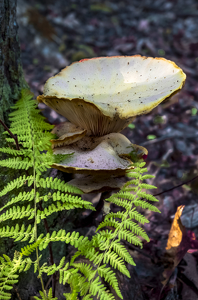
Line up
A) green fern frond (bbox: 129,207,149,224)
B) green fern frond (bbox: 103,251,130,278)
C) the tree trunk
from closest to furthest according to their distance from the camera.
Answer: green fern frond (bbox: 103,251,130,278), green fern frond (bbox: 129,207,149,224), the tree trunk

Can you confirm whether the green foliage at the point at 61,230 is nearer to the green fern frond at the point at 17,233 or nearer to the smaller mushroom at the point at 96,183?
the green fern frond at the point at 17,233

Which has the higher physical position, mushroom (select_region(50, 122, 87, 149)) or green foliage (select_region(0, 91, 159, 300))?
mushroom (select_region(50, 122, 87, 149))

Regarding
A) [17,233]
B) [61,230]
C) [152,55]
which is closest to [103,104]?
[61,230]

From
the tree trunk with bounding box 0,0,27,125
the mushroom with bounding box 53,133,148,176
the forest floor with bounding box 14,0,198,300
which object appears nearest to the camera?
the mushroom with bounding box 53,133,148,176

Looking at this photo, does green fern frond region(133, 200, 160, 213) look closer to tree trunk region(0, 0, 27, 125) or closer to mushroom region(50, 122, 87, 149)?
mushroom region(50, 122, 87, 149)

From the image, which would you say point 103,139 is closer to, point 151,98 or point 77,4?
point 151,98

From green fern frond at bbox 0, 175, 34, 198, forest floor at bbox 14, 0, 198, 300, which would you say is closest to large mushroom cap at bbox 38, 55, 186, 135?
green fern frond at bbox 0, 175, 34, 198
